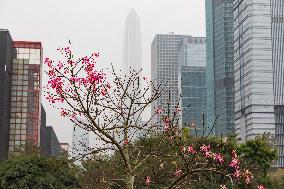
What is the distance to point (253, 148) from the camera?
46.0 metres

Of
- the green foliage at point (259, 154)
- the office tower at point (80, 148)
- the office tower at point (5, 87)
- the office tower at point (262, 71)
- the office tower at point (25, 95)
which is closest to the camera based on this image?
the office tower at point (80, 148)

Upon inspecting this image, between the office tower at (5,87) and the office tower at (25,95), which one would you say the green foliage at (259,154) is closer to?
the office tower at (5,87)

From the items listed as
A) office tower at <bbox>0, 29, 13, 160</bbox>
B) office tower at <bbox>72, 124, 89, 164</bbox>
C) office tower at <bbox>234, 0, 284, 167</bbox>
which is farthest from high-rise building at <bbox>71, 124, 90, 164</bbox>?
office tower at <bbox>234, 0, 284, 167</bbox>

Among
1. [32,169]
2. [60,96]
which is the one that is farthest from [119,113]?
[32,169]

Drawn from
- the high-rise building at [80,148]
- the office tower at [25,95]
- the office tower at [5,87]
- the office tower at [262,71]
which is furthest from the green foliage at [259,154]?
the office tower at [262,71]

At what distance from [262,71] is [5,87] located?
8780cm

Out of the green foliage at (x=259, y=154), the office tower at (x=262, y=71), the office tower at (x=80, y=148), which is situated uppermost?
the office tower at (x=262, y=71)

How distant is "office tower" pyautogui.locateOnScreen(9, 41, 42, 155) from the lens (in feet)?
390

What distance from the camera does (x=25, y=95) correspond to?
4724 inches

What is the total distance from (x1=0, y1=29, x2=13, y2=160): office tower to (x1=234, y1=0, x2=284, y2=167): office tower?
80.7 m

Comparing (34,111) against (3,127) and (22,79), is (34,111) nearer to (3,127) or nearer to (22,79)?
(22,79)

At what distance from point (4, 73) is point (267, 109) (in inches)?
3495

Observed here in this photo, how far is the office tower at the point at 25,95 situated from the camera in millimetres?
118750

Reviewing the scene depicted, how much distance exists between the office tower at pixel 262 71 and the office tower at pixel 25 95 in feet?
235
